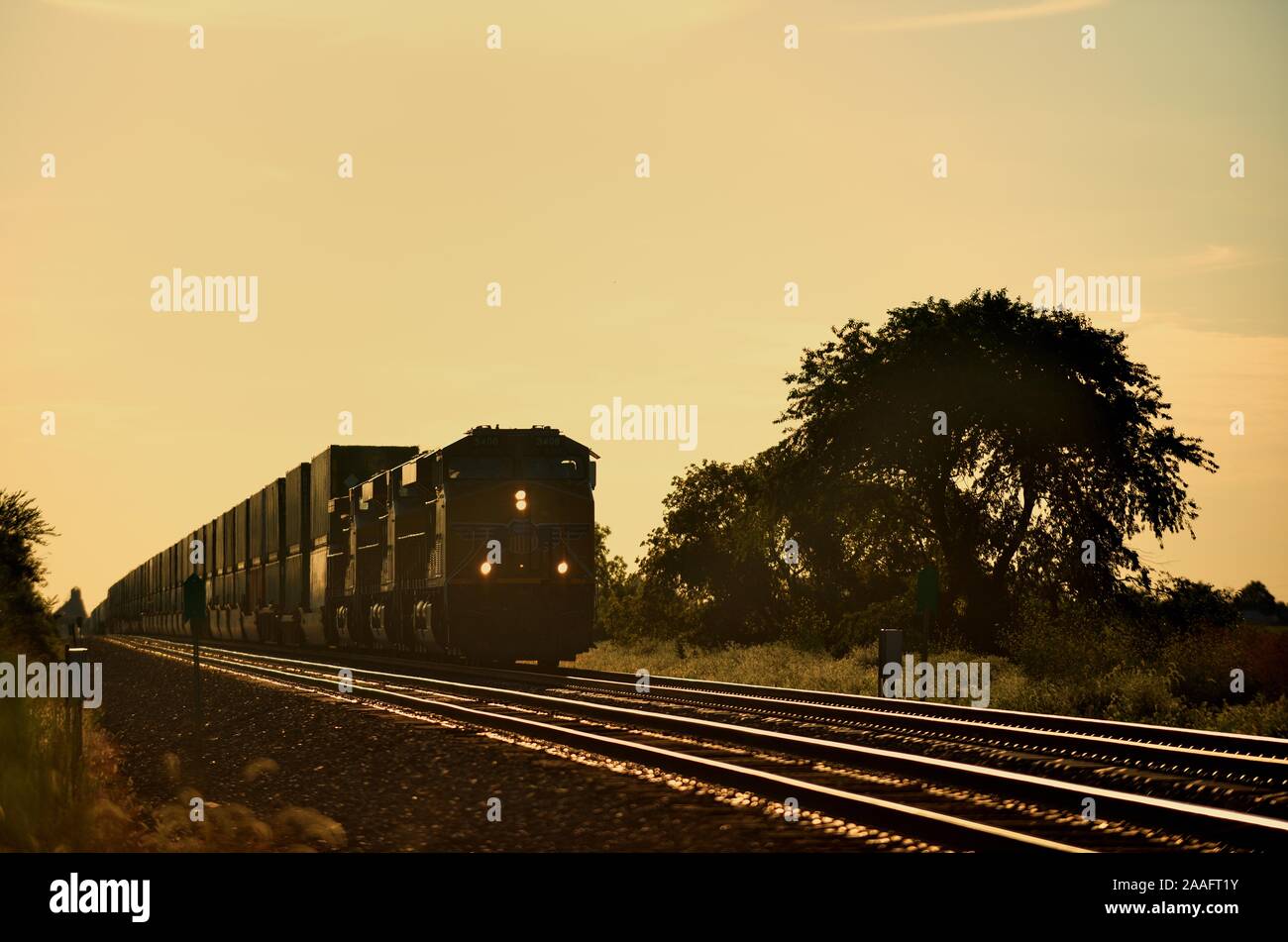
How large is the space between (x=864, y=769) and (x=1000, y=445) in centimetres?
2572

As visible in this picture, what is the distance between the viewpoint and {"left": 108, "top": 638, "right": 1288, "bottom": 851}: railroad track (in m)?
9.79

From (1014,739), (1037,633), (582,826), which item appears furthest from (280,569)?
(582,826)

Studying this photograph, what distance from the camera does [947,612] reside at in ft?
126

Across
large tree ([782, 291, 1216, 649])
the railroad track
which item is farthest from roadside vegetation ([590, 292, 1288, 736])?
the railroad track

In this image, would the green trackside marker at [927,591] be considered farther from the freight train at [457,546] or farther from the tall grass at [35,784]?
the tall grass at [35,784]

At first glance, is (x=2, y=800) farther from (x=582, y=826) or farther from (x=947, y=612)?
(x=947, y=612)

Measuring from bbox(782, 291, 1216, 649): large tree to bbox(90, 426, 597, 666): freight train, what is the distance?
9628 millimetres

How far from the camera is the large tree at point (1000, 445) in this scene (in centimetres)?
3753

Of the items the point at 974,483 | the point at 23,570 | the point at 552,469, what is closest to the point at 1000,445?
the point at 974,483

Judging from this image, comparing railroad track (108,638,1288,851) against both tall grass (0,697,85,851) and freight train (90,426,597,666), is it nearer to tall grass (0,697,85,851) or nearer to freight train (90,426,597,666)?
tall grass (0,697,85,851)

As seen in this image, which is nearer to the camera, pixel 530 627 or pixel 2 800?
pixel 2 800

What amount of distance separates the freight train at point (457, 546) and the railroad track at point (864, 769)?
20.3 ft
